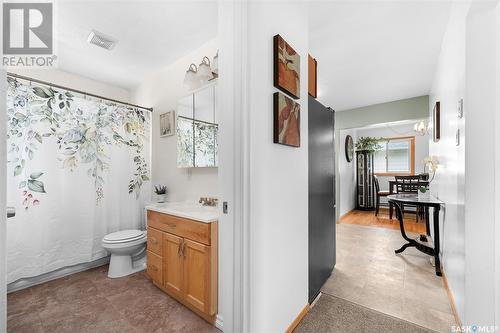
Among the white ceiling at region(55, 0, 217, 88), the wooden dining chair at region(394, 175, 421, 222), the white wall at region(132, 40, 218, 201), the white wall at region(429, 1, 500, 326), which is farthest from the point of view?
the wooden dining chair at region(394, 175, 421, 222)

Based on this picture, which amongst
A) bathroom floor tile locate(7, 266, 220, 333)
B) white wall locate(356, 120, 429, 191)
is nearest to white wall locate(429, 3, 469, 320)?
bathroom floor tile locate(7, 266, 220, 333)

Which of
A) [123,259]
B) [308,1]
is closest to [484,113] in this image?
[308,1]

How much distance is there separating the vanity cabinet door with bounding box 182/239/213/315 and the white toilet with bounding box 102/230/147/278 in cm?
88

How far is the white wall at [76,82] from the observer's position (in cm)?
262

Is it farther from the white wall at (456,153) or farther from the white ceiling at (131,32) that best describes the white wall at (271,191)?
the white wall at (456,153)

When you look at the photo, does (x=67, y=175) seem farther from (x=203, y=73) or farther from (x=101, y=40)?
(x=203, y=73)

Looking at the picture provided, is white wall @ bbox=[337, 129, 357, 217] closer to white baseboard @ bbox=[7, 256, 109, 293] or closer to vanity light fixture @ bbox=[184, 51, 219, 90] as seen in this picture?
vanity light fixture @ bbox=[184, 51, 219, 90]

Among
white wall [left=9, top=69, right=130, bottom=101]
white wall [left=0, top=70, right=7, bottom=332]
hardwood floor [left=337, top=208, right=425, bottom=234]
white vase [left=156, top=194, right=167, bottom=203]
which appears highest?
white wall [left=9, top=69, right=130, bottom=101]

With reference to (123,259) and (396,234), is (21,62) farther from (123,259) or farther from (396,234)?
(396,234)

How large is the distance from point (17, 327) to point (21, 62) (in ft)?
8.05

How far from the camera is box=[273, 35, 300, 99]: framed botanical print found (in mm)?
1323

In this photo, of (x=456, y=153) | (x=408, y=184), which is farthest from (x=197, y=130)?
(x=408, y=184)

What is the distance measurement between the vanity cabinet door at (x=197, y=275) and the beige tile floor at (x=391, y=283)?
3.75 feet

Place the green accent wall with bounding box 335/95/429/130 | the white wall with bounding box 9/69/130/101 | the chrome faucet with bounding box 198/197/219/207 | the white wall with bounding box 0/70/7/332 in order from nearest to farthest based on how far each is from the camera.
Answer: the white wall with bounding box 0/70/7/332 → the chrome faucet with bounding box 198/197/219/207 → the white wall with bounding box 9/69/130/101 → the green accent wall with bounding box 335/95/429/130
